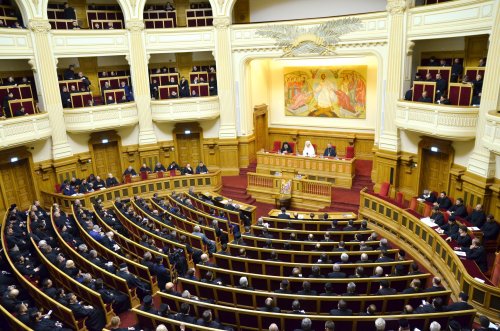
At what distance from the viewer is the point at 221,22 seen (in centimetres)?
1347

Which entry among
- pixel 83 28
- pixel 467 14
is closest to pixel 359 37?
pixel 467 14

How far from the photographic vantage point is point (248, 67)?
14.1 meters

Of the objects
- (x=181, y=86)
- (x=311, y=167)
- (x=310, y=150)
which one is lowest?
(x=311, y=167)

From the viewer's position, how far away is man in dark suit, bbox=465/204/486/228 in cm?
803

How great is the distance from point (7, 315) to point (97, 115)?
26.4 feet

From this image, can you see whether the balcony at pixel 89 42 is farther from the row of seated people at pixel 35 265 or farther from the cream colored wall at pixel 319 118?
the cream colored wall at pixel 319 118

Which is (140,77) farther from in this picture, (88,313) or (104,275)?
(88,313)

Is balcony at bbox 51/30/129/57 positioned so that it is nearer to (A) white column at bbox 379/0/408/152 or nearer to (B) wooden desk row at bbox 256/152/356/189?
(B) wooden desk row at bbox 256/152/356/189

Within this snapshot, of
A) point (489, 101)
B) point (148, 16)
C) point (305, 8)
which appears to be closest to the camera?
point (489, 101)

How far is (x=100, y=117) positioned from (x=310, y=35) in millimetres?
7504

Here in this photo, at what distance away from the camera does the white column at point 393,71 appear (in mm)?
10516

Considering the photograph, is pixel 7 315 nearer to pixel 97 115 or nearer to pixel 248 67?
pixel 97 115

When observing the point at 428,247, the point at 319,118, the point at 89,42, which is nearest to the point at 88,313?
the point at 428,247

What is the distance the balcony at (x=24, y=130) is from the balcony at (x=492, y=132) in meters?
11.9
